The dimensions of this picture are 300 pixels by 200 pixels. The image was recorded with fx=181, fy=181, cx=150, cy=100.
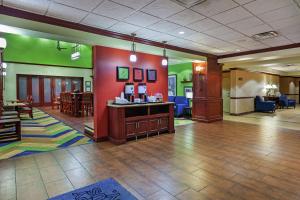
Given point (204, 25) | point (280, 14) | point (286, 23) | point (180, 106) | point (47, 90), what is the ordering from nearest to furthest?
point (280, 14) < point (286, 23) < point (204, 25) < point (180, 106) < point (47, 90)

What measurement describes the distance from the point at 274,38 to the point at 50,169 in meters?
6.19

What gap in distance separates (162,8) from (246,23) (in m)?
2.01

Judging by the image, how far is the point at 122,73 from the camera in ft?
16.9

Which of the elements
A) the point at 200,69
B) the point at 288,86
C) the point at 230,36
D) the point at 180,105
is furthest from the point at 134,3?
the point at 288,86

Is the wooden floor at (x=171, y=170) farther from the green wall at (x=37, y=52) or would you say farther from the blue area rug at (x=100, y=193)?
the green wall at (x=37, y=52)

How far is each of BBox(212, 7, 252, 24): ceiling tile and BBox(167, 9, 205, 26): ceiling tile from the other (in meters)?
0.36

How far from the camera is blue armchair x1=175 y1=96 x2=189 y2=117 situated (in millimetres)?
8560

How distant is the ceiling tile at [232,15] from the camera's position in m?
3.33

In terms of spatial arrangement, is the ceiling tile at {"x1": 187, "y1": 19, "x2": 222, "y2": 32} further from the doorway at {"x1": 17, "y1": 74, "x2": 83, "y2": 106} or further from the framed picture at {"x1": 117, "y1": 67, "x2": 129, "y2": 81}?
the doorway at {"x1": 17, "y1": 74, "x2": 83, "y2": 106}

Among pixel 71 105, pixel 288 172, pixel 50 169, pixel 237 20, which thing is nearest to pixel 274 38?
pixel 237 20

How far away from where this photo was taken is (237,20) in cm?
376

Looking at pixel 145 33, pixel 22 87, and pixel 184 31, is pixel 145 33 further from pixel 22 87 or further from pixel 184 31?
pixel 22 87

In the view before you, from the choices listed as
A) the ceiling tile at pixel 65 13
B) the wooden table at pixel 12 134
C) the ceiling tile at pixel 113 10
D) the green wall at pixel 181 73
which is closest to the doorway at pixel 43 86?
the green wall at pixel 181 73

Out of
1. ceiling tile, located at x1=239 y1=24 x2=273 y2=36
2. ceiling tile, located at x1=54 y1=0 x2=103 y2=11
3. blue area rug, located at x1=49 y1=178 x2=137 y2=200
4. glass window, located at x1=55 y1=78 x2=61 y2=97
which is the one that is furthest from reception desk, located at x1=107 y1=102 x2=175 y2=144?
glass window, located at x1=55 y1=78 x2=61 y2=97
